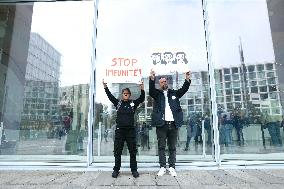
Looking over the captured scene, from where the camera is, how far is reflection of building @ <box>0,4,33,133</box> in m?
7.68

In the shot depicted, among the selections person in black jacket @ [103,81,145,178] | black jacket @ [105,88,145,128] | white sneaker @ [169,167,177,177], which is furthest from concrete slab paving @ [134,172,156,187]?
black jacket @ [105,88,145,128]

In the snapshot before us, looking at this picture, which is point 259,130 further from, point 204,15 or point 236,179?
point 204,15

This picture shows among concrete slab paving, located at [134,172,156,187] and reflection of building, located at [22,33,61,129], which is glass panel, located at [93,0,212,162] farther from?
reflection of building, located at [22,33,61,129]

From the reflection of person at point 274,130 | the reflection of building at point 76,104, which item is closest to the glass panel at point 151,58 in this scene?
the reflection of building at point 76,104

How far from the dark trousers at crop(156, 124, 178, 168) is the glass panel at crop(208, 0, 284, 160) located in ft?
4.79

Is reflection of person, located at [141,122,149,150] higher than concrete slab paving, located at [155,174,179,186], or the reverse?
reflection of person, located at [141,122,149,150]

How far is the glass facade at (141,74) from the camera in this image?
275 inches

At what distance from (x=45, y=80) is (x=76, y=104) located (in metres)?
1.15

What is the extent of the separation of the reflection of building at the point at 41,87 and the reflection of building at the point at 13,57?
0.20 m

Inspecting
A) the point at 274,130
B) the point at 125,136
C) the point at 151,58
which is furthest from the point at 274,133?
the point at 125,136

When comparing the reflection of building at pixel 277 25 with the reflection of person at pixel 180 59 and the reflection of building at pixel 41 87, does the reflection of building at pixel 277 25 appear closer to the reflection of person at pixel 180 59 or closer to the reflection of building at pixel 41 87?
the reflection of person at pixel 180 59

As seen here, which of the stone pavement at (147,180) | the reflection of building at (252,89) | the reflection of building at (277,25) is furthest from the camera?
the reflection of building at (277,25)

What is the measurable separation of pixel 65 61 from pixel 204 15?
3.84 metres

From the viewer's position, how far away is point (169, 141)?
622 cm
